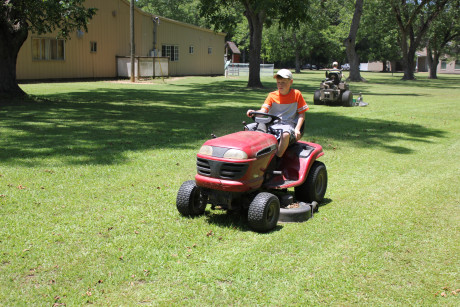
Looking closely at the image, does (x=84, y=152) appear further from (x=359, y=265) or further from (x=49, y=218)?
(x=359, y=265)

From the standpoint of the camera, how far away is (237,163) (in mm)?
4887

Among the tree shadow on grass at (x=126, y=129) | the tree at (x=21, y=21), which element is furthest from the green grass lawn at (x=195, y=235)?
the tree at (x=21, y=21)

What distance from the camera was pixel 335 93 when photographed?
18.4m

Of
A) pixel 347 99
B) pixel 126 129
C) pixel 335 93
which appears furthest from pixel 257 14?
pixel 126 129

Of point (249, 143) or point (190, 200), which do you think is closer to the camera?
point (249, 143)

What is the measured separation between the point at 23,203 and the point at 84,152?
302cm

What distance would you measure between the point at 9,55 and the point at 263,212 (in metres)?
15.2

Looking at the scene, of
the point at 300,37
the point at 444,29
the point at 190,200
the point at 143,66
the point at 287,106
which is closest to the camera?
the point at 190,200

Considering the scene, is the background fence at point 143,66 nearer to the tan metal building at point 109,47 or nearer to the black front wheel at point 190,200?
the tan metal building at point 109,47

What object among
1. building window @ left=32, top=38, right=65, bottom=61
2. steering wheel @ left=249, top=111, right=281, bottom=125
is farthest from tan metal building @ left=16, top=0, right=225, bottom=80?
steering wheel @ left=249, top=111, right=281, bottom=125

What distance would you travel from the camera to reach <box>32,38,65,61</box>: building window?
95.2 feet

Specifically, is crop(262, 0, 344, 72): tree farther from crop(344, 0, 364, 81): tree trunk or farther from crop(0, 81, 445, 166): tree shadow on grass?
crop(0, 81, 445, 166): tree shadow on grass

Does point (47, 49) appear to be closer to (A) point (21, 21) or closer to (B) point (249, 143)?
Result: (A) point (21, 21)

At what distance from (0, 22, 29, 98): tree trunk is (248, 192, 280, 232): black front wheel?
14.4m
